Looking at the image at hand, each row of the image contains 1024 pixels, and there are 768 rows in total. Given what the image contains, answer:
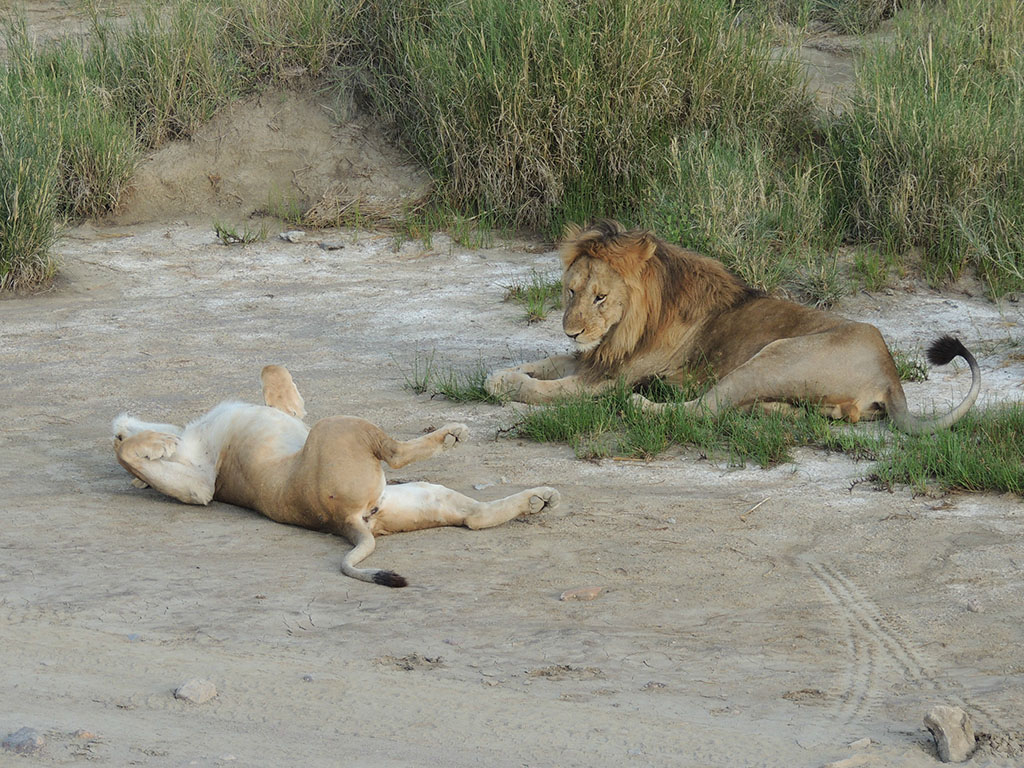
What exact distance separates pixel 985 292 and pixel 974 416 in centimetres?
248

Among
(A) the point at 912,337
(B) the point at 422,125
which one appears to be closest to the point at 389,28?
(B) the point at 422,125

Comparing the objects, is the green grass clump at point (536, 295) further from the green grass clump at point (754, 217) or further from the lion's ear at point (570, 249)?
the lion's ear at point (570, 249)

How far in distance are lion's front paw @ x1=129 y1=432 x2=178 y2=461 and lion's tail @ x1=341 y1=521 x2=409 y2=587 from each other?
743 millimetres

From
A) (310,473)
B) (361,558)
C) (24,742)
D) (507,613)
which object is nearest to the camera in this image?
(24,742)

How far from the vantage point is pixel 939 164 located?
7.64 metres

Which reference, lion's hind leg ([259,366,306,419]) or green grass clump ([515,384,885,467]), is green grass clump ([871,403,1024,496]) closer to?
green grass clump ([515,384,885,467])

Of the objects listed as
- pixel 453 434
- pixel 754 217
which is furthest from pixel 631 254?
pixel 754 217

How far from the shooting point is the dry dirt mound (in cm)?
931

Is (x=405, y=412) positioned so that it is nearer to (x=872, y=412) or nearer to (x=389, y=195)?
(x=872, y=412)

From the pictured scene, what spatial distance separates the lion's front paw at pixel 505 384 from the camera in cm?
574

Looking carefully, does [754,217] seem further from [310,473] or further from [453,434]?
[310,473]

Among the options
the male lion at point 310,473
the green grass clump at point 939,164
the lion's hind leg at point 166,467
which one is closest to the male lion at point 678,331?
the male lion at point 310,473

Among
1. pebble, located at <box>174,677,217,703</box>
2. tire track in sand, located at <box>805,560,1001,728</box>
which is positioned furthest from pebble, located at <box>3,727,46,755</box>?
tire track in sand, located at <box>805,560,1001,728</box>

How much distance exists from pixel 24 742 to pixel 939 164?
650cm
